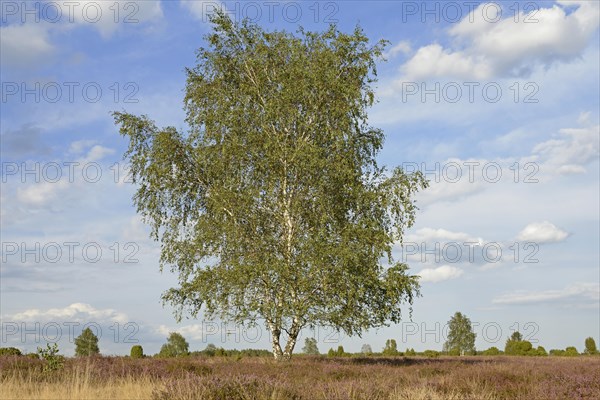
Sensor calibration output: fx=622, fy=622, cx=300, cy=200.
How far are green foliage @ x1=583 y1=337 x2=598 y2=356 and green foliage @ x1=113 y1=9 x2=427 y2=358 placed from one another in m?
31.1

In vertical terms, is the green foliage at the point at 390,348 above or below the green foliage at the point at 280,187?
below

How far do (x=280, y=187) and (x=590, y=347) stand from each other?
34930mm

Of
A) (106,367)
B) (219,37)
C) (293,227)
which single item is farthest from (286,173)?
(106,367)

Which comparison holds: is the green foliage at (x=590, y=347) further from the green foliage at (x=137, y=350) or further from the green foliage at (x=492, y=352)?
the green foliage at (x=137, y=350)

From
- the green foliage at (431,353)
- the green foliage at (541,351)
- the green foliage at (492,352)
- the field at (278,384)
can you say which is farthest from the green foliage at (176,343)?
the field at (278,384)

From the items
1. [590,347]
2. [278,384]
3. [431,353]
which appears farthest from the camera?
[590,347]

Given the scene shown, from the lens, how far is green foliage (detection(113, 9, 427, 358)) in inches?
856

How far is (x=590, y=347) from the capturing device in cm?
4719

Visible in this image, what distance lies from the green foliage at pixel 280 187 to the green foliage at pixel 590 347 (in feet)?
102

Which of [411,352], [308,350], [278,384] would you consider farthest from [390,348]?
[278,384]

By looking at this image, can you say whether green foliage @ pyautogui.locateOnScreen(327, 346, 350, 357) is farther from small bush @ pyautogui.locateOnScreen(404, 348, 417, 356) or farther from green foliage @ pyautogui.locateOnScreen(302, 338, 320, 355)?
green foliage @ pyautogui.locateOnScreen(302, 338, 320, 355)

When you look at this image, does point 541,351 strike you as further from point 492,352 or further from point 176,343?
point 176,343

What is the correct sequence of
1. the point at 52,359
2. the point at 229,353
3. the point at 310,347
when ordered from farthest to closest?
the point at 310,347 → the point at 229,353 → the point at 52,359

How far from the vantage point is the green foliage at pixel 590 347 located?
46.9m
